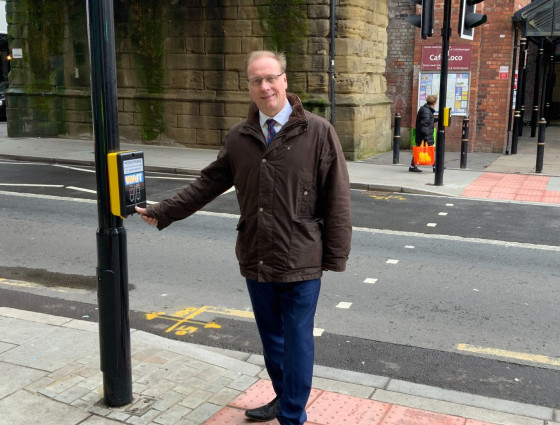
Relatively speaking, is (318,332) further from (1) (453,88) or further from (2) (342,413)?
(1) (453,88)

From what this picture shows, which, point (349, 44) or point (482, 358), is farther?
point (349, 44)

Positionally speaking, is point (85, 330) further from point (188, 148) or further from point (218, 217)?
point (188, 148)

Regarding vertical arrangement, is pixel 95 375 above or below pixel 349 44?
below

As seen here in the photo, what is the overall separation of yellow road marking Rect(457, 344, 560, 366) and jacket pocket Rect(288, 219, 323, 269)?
7.35 feet

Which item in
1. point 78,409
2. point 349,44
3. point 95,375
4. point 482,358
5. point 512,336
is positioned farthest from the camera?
point 349,44

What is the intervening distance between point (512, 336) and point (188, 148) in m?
13.7

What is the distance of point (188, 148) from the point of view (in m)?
18.0

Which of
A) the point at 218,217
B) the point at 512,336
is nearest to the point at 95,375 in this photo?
the point at 512,336

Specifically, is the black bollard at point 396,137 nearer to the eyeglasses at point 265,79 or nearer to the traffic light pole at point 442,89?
the traffic light pole at point 442,89

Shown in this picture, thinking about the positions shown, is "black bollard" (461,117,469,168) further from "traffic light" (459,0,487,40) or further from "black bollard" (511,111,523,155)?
"black bollard" (511,111,523,155)

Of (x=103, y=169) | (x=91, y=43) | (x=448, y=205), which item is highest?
(x=91, y=43)

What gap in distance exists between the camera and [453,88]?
1767 centimetres

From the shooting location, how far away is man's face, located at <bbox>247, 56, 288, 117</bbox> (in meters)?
3.25

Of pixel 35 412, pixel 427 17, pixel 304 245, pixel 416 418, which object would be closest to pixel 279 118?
pixel 304 245
